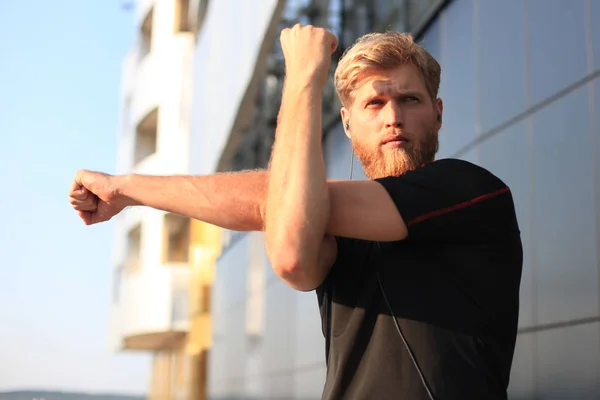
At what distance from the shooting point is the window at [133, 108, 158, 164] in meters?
28.7

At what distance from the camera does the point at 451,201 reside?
6.50 feet

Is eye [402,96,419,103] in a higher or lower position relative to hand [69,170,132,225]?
higher

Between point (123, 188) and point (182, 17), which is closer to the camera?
point (123, 188)

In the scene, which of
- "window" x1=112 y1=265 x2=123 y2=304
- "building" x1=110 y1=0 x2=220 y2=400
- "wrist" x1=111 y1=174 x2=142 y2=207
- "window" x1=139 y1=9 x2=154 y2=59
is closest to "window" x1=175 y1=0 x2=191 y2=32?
"building" x1=110 y1=0 x2=220 y2=400

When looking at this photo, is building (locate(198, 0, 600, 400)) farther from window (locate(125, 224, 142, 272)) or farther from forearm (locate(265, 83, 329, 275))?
window (locate(125, 224, 142, 272))

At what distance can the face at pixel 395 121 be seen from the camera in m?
2.20

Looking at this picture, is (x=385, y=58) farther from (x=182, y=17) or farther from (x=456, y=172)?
(x=182, y=17)

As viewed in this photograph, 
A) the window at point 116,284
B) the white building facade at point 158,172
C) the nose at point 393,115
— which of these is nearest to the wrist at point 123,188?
the nose at point 393,115

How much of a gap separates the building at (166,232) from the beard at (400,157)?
858 inches

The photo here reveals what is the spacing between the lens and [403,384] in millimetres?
1912

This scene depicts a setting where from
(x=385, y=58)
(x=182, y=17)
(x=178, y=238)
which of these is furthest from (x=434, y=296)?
(x=178, y=238)

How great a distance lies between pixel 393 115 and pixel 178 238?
26434 mm

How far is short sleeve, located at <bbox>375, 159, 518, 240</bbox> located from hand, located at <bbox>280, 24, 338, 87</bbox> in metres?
0.28

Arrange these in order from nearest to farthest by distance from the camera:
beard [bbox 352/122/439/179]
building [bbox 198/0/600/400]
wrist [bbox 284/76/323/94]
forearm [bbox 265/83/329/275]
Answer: forearm [bbox 265/83/329/275] < wrist [bbox 284/76/323/94] < beard [bbox 352/122/439/179] < building [bbox 198/0/600/400]
